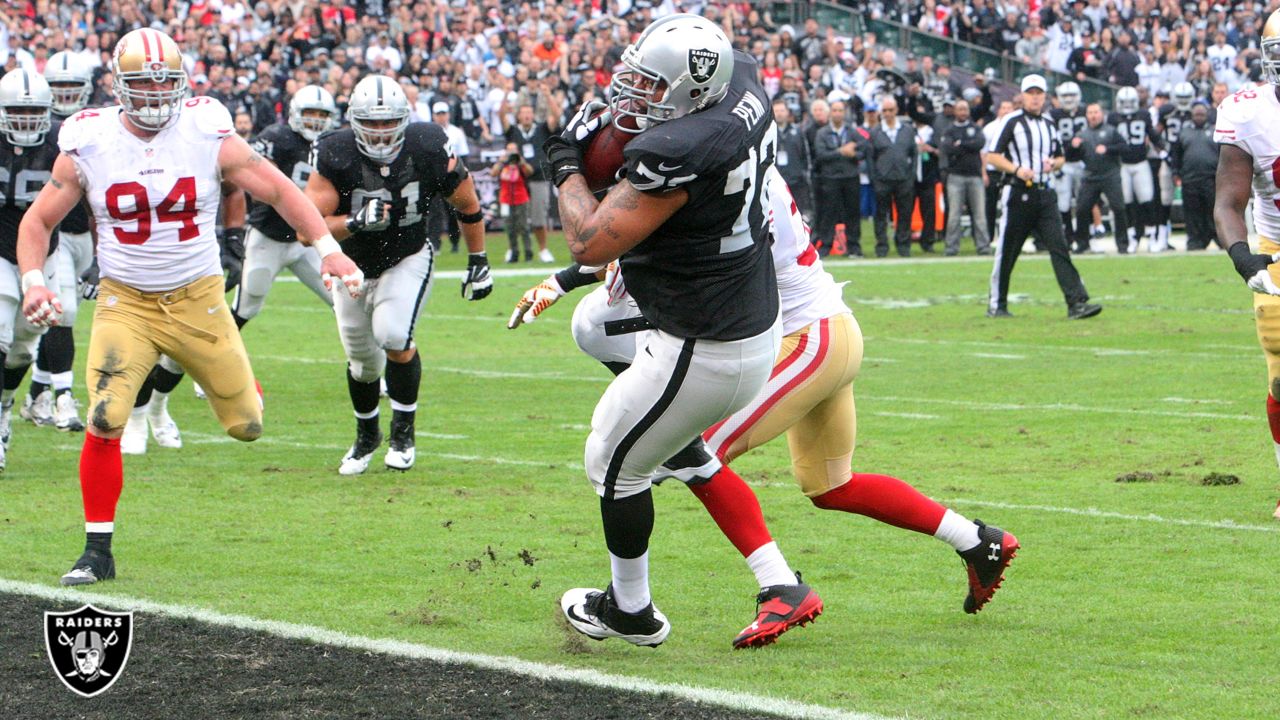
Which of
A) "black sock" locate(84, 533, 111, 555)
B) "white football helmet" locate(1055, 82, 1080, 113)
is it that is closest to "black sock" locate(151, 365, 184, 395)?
"black sock" locate(84, 533, 111, 555)

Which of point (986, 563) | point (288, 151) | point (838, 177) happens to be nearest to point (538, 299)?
point (986, 563)

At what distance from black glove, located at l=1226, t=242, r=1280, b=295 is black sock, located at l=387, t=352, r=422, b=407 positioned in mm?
3616

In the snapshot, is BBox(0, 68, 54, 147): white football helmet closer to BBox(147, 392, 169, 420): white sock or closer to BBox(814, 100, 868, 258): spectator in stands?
BBox(147, 392, 169, 420): white sock

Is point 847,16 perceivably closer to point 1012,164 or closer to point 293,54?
point 293,54

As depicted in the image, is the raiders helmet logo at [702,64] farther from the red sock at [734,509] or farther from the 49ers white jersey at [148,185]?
the 49ers white jersey at [148,185]

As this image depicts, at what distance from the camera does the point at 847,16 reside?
26547mm

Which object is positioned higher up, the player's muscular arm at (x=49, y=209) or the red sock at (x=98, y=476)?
the player's muscular arm at (x=49, y=209)

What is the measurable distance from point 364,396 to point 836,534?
261 centimetres

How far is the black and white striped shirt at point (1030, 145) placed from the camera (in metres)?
13.3

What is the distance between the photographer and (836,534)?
6160 millimetres

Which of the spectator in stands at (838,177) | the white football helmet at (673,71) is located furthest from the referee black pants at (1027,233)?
the white football helmet at (673,71)

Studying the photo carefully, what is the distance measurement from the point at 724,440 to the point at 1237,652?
1.48m

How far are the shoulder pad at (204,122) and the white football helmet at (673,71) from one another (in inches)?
89.3

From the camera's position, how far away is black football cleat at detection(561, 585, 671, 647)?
4.52 m
